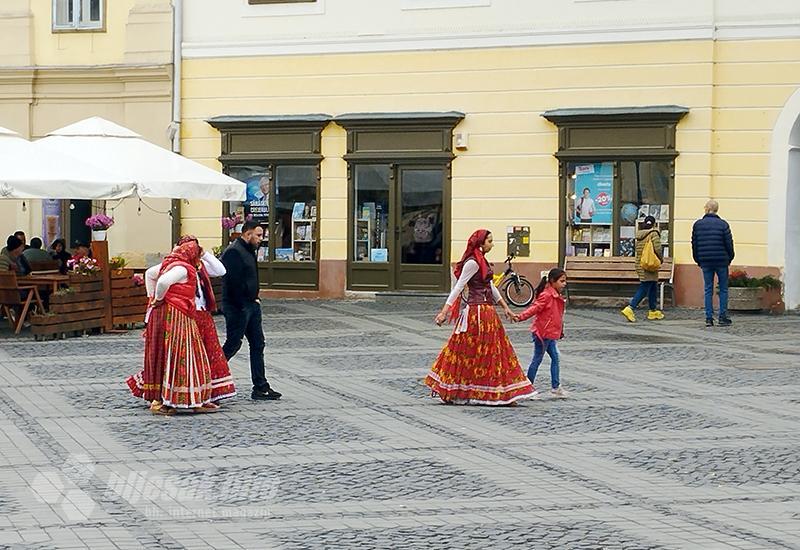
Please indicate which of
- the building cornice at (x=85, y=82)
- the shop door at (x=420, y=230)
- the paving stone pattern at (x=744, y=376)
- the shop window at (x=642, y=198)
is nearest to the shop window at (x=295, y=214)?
the shop door at (x=420, y=230)

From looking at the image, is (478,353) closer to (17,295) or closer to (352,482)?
(352,482)

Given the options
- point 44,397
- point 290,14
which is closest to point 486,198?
point 290,14

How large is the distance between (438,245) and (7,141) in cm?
840

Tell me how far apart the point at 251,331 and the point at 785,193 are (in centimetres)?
1181

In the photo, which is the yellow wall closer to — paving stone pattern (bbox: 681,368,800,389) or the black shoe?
paving stone pattern (bbox: 681,368,800,389)

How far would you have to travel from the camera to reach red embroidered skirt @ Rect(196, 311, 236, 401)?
1255 centimetres

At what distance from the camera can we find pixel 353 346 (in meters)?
17.8

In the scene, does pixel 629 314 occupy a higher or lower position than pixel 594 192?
lower

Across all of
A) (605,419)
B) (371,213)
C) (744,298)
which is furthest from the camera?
(371,213)

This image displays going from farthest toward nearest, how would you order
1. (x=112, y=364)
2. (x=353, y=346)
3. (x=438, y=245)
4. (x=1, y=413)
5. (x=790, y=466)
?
(x=438, y=245)
(x=353, y=346)
(x=112, y=364)
(x=1, y=413)
(x=790, y=466)

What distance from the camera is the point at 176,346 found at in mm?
12281

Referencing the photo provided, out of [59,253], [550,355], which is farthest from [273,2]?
[550,355]

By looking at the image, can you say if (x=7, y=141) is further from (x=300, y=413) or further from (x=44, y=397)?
(x=300, y=413)

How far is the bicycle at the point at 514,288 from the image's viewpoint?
2345 centimetres
